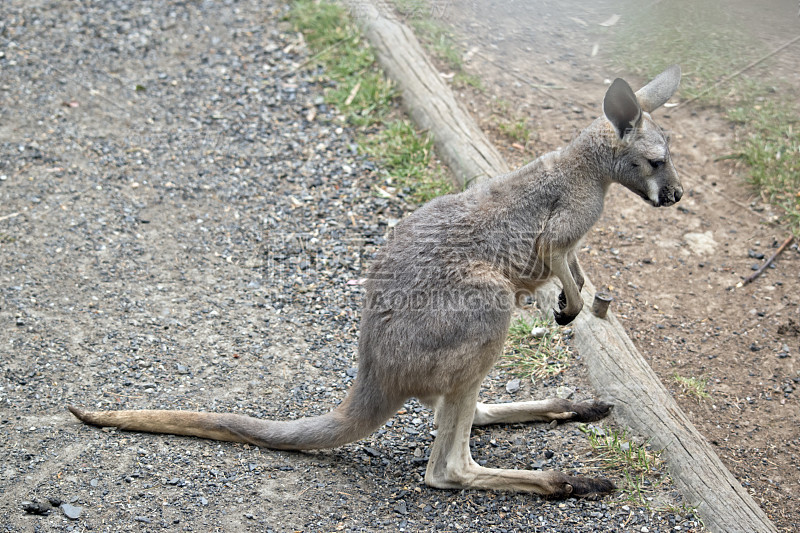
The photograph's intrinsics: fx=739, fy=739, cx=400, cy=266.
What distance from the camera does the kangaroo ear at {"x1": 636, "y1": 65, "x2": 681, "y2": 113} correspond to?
403cm

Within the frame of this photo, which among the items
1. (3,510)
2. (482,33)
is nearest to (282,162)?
(482,33)

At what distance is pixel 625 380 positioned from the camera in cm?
412

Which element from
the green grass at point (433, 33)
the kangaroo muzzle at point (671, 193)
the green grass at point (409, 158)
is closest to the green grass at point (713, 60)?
the green grass at point (433, 33)

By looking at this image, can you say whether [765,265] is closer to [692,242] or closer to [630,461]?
[692,242]

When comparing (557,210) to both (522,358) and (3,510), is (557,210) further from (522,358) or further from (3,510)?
(3,510)

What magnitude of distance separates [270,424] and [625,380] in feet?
6.42

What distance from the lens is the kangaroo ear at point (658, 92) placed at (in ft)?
13.2

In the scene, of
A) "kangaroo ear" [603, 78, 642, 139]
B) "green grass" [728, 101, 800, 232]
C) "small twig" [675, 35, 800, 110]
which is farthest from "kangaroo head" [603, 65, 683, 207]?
"small twig" [675, 35, 800, 110]

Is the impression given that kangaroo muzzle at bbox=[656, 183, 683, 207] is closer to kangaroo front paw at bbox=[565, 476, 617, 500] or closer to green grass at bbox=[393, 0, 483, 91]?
kangaroo front paw at bbox=[565, 476, 617, 500]

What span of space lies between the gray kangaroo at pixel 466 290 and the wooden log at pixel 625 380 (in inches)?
17.1

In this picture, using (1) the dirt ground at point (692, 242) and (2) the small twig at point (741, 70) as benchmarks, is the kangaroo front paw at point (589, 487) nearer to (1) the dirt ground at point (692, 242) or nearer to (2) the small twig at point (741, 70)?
(1) the dirt ground at point (692, 242)

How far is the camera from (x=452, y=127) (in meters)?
6.15

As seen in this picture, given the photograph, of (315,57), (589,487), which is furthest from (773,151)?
(315,57)

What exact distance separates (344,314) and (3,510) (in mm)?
2376
